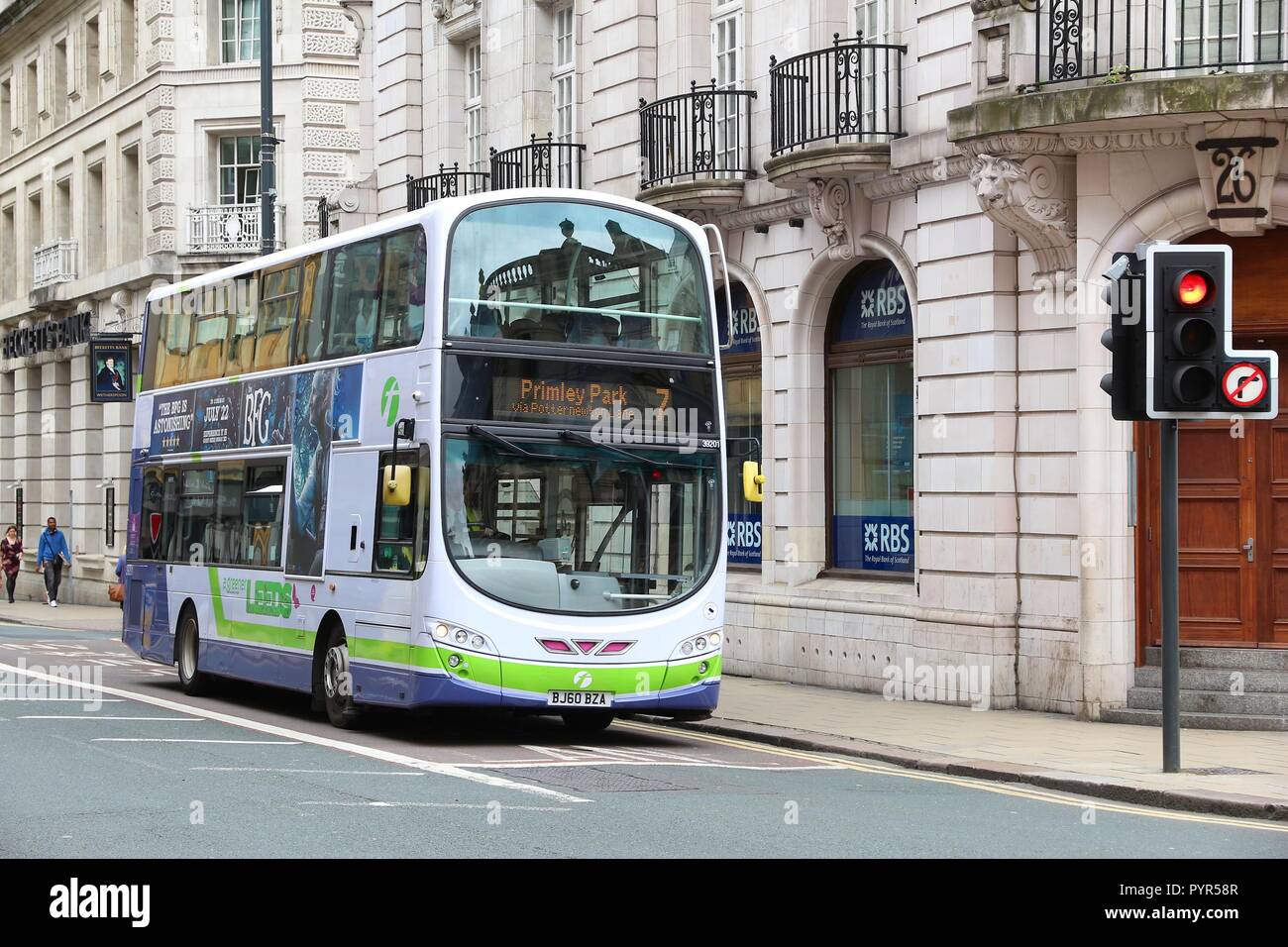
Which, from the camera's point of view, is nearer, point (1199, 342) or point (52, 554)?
point (1199, 342)

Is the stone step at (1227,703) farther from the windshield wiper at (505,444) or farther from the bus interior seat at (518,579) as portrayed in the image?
the windshield wiper at (505,444)

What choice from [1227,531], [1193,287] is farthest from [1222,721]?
[1193,287]

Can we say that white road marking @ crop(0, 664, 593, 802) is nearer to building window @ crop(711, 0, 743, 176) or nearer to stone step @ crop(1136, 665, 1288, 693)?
stone step @ crop(1136, 665, 1288, 693)

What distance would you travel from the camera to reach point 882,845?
10.2 metres

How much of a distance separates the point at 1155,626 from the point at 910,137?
5.48 metres

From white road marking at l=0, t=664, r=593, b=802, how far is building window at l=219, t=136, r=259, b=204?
21059 millimetres

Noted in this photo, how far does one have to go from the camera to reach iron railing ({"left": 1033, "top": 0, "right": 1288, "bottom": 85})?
52.6 ft

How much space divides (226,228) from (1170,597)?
30389mm

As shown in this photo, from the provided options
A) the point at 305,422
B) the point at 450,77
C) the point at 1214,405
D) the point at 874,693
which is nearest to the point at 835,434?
the point at 874,693

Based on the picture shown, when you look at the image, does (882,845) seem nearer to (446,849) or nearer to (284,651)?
(446,849)

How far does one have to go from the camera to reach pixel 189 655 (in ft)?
66.3

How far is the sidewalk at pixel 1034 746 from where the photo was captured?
40.7 ft

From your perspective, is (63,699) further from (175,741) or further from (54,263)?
(54,263)

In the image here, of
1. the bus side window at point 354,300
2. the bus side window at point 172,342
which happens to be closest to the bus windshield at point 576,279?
the bus side window at point 354,300
